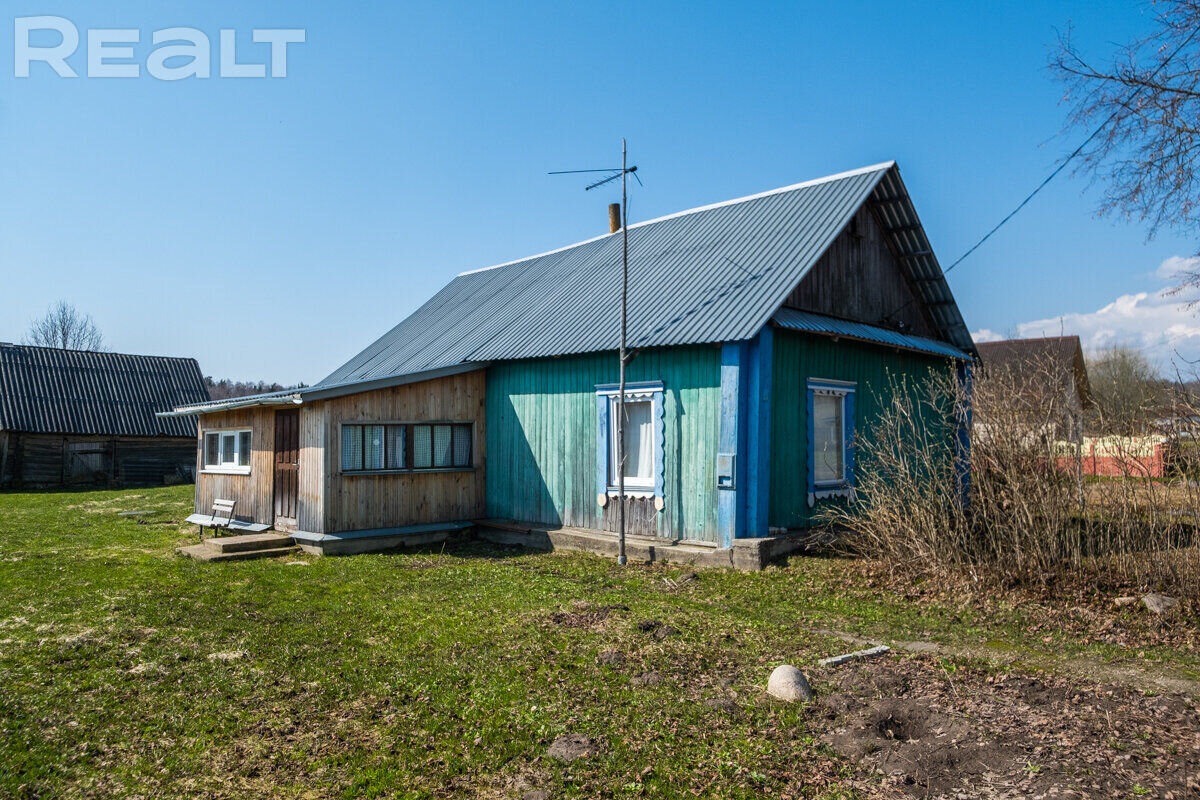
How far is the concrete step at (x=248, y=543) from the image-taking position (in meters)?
12.9

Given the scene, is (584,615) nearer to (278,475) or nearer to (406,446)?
(406,446)

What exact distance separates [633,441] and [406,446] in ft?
14.5

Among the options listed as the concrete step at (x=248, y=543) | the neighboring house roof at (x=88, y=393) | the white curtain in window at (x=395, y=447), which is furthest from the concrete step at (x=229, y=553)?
the neighboring house roof at (x=88, y=393)

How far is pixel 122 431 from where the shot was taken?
29.2m

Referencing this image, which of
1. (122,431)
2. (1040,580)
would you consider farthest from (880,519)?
(122,431)

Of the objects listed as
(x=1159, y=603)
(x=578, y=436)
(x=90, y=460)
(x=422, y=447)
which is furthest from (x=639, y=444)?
(x=90, y=460)

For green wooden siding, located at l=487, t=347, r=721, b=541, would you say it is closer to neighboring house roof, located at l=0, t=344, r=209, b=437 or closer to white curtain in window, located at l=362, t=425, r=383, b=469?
white curtain in window, located at l=362, t=425, r=383, b=469

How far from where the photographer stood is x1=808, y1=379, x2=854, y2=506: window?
12789 mm

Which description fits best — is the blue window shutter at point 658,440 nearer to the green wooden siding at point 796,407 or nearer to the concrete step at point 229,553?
the green wooden siding at point 796,407

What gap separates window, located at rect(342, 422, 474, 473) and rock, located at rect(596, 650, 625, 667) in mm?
8065

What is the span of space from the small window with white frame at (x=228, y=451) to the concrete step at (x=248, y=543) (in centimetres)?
266

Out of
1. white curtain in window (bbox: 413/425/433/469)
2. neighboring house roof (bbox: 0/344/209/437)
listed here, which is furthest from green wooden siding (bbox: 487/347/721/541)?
neighboring house roof (bbox: 0/344/209/437)

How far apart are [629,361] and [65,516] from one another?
1507 centimetres

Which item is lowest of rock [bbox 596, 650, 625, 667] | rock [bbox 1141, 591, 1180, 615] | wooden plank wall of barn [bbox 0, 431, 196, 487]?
rock [bbox 596, 650, 625, 667]
